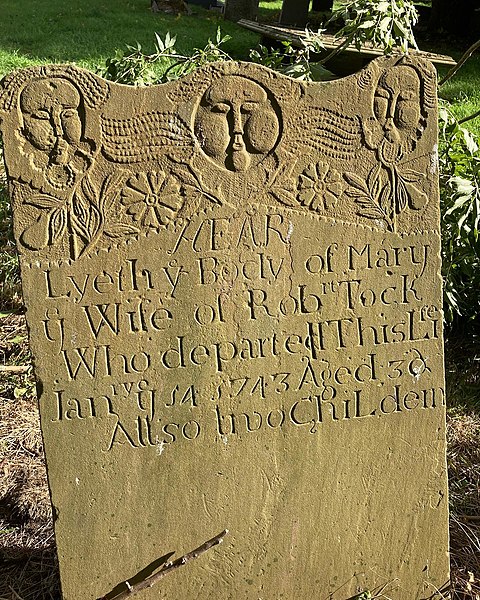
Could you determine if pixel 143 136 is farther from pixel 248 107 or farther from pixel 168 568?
pixel 168 568

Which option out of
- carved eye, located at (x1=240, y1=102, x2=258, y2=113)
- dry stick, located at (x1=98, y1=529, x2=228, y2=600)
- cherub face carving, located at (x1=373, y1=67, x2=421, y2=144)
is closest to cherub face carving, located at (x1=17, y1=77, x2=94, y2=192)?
carved eye, located at (x1=240, y1=102, x2=258, y2=113)

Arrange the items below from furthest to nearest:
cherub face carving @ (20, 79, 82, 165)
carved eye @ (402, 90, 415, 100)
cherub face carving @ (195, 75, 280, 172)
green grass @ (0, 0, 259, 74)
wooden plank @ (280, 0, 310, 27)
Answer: wooden plank @ (280, 0, 310, 27), green grass @ (0, 0, 259, 74), carved eye @ (402, 90, 415, 100), cherub face carving @ (195, 75, 280, 172), cherub face carving @ (20, 79, 82, 165)

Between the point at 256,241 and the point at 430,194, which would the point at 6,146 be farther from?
the point at 430,194

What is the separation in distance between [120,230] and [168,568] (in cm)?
123

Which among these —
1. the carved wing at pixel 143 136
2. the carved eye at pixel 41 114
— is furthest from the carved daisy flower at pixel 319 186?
the carved eye at pixel 41 114

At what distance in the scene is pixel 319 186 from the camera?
249cm

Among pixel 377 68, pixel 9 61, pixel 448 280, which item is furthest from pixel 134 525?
pixel 9 61

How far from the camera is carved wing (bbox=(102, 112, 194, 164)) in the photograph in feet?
7.65

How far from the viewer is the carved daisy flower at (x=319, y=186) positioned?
2477 mm

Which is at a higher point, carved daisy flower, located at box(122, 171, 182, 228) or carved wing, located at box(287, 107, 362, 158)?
carved wing, located at box(287, 107, 362, 158)

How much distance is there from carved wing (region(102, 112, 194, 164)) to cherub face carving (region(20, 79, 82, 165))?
0.32 feet

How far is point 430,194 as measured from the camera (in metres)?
2.58

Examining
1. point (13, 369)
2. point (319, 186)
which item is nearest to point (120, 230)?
point (319, 186)

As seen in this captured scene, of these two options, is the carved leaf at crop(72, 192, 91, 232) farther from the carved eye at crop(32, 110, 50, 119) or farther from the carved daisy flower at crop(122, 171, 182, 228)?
the carved eye at crop(32, 110, 50, 119)
